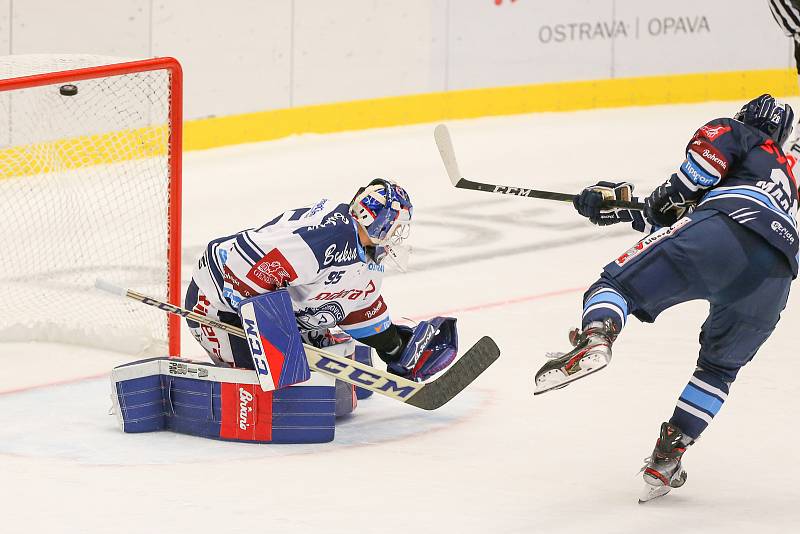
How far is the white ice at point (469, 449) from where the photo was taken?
3.49m

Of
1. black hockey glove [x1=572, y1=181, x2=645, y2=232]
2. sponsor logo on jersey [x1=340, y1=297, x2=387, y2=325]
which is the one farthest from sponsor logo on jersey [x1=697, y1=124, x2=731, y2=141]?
sponsor logo on jersey [x1=340, y1=297, x2=387, y2=325]

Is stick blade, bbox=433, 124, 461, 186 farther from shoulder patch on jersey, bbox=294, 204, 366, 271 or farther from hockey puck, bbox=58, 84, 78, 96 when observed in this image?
hockey puck, bbox=58, 84, 78, 96

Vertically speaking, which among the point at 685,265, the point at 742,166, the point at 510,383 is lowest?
the point at 510,383

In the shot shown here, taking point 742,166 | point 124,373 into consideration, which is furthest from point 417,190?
point 742,166

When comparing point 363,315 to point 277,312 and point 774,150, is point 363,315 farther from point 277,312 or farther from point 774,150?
point 774,150

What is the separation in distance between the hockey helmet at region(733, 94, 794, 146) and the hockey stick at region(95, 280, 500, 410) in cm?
107

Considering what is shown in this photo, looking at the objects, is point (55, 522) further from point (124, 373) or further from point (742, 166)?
point (742, 166)

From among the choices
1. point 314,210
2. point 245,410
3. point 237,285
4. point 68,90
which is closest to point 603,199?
point 314,210

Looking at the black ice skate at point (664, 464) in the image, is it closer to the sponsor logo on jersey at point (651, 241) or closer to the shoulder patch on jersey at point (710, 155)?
the sponsor logo on jersey at point (651, 241)

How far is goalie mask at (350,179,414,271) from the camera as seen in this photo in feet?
13.4

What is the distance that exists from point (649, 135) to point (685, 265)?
22.3ft

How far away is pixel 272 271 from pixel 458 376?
2.26ft

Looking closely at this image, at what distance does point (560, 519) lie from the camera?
350 centimetres

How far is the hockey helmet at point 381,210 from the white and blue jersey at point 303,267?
0.04m
